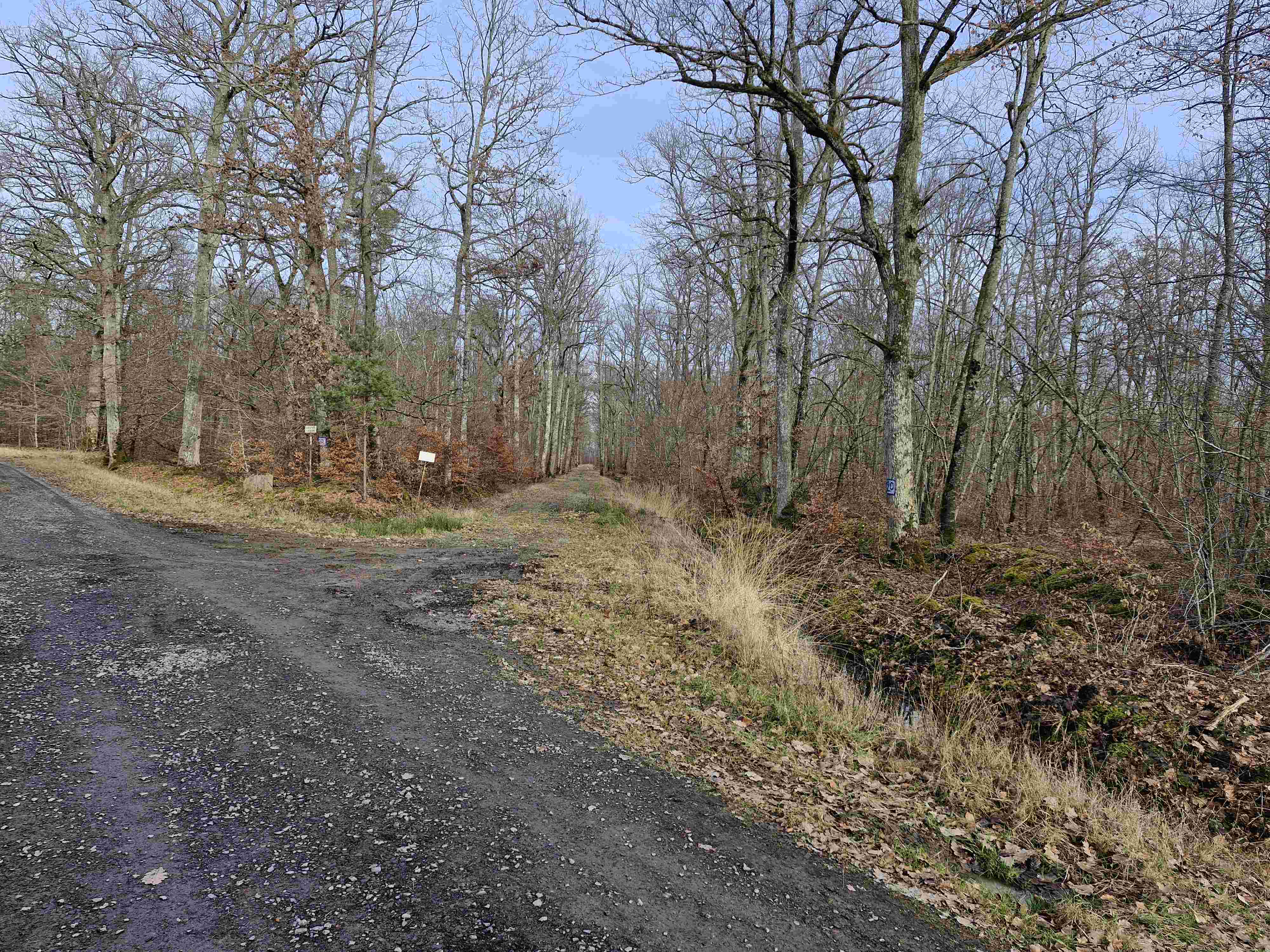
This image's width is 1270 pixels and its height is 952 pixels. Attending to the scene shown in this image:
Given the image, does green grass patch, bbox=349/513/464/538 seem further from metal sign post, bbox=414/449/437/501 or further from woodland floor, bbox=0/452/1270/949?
woodland floor, bbox=0/452/1270/949

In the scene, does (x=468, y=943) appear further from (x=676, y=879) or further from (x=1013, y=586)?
(x=1013, y=586)

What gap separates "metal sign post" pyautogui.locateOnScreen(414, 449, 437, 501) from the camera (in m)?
14.0

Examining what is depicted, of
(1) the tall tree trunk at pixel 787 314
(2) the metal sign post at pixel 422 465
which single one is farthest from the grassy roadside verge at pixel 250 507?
(1) the tall tree trunk at pixel 787 314

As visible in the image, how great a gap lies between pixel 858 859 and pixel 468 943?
2191 mm

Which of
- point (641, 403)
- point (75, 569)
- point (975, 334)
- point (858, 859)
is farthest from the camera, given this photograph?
point (641, 403)

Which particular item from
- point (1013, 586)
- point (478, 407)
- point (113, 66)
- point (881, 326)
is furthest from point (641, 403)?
point (1013, 586)

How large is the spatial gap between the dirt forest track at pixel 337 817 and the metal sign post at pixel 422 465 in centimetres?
848

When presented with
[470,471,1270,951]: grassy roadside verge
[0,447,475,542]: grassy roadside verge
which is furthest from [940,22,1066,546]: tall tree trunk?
[0,447,475,542]: grassy roadside verge

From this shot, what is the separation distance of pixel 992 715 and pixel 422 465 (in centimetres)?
1557

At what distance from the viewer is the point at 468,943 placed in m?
2.36

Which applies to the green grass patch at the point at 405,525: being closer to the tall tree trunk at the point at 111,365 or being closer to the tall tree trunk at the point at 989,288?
the tall tree trunk at the point at 989,288

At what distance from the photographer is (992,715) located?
5.09 metres

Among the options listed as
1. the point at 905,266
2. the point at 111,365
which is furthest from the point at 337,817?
the point at 111,365

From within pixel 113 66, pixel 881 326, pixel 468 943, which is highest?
pixel 113 66
